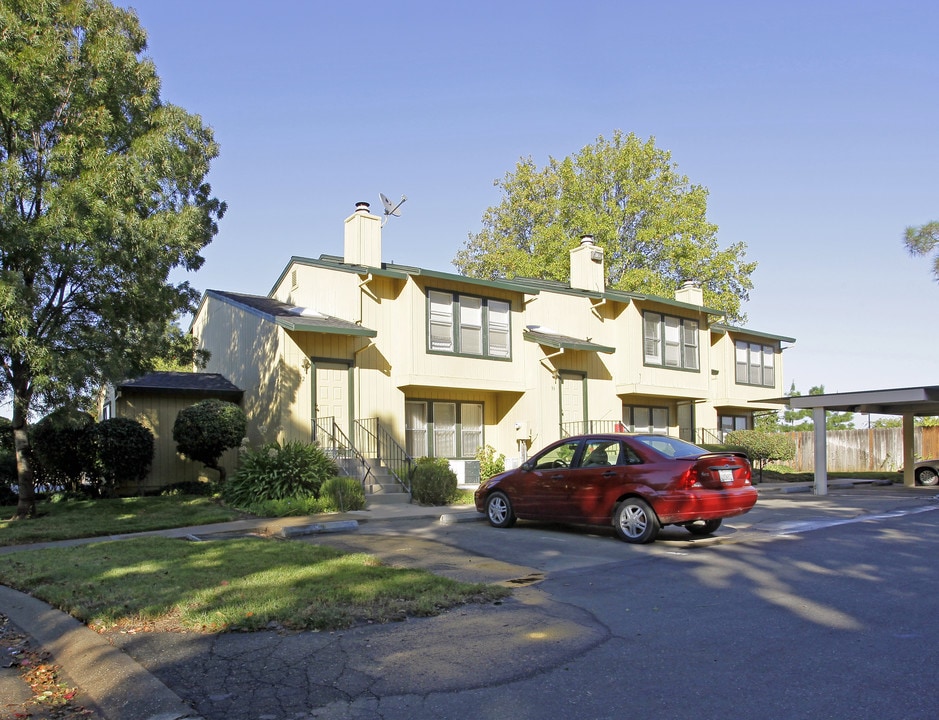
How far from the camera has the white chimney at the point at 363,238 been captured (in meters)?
19.6

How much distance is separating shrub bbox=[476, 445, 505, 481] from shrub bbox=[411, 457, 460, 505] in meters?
4.07

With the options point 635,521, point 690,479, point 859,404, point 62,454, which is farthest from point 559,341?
point 62,454

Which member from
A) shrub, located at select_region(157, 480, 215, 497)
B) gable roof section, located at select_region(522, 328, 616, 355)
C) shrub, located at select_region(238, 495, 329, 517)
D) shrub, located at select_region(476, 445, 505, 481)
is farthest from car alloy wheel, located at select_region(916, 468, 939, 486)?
shrub, located at select_region(157, 480, 215, 497)

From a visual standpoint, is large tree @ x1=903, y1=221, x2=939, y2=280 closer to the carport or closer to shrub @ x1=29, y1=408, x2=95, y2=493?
the carport

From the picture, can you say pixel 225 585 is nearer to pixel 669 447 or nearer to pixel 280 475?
pixel 669 447

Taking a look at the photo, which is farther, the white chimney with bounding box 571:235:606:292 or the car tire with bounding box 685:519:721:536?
the white chimney with bounding box 571:235:606:292

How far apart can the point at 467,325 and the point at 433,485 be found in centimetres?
579

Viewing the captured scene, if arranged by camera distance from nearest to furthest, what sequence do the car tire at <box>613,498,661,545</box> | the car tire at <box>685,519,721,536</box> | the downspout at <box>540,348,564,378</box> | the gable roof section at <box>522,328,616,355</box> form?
the car tire at <box>613,498,661,545</box> → the car tire at <box>685,519,721,536</box> → the gable roof section at <box>522,328,616,355</box> → the downspout at <box>540,348,564,378</box>

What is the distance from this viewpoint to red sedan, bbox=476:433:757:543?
9.89 metres

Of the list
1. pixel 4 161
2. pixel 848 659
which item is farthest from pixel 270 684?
pixel 4 161

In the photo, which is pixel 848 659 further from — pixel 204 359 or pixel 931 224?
pixel 931 224

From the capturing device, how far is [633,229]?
38.2 meters

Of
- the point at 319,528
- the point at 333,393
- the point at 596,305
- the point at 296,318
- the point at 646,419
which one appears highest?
the point at 596,305

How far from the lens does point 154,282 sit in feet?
45.4
